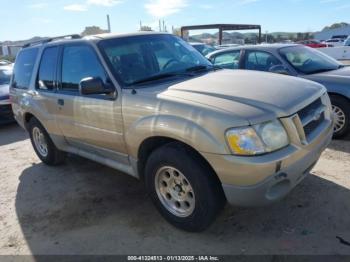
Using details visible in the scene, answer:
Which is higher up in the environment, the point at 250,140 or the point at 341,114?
the point at 250,140

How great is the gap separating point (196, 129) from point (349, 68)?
→ 456cm

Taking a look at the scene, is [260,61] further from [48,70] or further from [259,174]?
[259,174]

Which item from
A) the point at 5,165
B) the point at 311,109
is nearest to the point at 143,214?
the point at 311,109

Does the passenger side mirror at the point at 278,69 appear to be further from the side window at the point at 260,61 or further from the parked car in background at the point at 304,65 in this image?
the side window at the point at 260,61

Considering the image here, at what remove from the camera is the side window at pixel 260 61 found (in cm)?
648

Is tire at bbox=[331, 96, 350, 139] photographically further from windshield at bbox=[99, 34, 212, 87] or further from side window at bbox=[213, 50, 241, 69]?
windshield at bbox=[99, 34, 212, 87]

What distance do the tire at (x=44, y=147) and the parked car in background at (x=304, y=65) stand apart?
3758mm

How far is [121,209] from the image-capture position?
13.5 feet

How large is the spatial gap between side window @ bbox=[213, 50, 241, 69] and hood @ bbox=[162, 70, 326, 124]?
3.20m

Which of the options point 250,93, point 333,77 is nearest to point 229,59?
point 333,77

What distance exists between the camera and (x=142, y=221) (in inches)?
150

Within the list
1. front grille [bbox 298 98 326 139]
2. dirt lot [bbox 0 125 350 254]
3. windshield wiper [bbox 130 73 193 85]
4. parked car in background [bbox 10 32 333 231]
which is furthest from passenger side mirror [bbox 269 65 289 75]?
windshield wiper [bbox 130 73 193 85]

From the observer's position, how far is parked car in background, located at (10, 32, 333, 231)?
114 inches

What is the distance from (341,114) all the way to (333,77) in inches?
23.7
